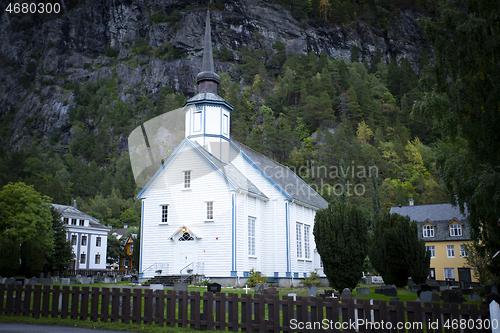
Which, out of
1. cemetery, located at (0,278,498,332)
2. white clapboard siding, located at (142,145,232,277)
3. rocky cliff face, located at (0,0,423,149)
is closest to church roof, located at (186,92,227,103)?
white clapboard siding, located at (142,145,232,277)

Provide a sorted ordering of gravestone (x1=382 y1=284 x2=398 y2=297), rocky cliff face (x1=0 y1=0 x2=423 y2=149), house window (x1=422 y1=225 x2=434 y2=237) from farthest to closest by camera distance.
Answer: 1. rocky cliff face (x1=0 y1=0 x2=423 y2=149)
2. house window (x1=422 y1=225 x2=434 y2=237)
3. gravestone (x1=382 y1=284 x2=398 y2=297)

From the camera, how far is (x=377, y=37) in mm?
150125

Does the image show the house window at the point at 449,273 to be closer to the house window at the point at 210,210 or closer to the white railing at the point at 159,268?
the house window at the point at 210,210

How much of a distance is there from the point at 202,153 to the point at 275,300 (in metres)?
18.0

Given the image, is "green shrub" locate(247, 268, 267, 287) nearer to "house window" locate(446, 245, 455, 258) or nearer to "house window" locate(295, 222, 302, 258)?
"house window" locate(295, 222, 302, 258)

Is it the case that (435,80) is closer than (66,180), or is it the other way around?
(435,80)

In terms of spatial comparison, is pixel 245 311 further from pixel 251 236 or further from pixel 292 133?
pixel 292 133

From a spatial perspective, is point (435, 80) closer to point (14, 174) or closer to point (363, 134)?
point (363, 134)

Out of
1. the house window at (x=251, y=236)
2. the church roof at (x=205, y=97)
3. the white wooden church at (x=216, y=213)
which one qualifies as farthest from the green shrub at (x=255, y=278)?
the church roof at (x=205, y=97)

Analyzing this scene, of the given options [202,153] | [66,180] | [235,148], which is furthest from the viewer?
[66,180]

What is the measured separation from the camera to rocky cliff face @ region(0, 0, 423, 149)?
5404 inches

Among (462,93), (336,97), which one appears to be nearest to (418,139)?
(336,97)

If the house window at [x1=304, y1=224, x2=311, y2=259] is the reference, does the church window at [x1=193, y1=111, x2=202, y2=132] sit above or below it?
above

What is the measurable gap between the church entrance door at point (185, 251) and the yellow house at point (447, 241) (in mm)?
26489
